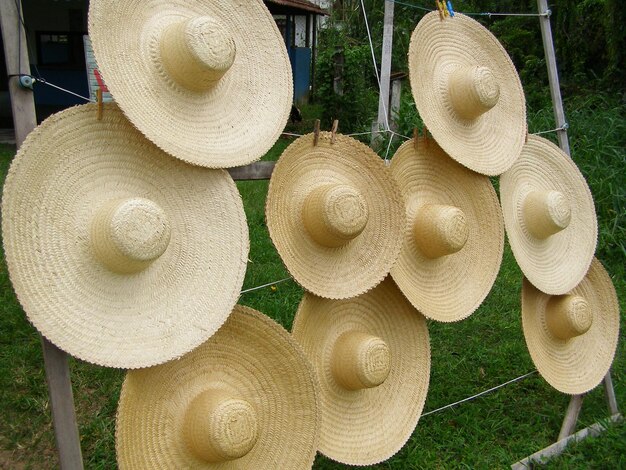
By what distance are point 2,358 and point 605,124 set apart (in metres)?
5.68

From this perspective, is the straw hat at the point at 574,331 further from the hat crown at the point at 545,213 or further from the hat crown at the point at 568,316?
the hat crown at the point at 545,213

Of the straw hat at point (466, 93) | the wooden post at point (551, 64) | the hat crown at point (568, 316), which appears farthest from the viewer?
the wooden post at point (551, 64)

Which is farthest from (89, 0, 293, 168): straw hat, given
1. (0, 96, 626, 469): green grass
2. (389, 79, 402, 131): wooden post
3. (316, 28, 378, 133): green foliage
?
(316, 28, 378, 133): green foliage

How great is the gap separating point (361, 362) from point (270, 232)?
581mm

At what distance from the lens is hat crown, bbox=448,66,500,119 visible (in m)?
2.60

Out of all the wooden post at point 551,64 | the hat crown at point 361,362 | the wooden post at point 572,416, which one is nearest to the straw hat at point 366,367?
the hat crown at point 361,362

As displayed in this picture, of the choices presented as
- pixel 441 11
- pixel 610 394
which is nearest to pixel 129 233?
pixel 441 11

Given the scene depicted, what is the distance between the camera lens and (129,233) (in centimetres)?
167

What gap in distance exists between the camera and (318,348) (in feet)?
7.90

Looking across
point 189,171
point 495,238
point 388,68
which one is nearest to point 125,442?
point 189,171

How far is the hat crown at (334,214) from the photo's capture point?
7.02 ft

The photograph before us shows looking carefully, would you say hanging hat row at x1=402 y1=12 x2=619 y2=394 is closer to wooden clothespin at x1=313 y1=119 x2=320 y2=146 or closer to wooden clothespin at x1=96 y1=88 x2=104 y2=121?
wooden clothespin at x1=313 y1=119 x2=320 y2=146

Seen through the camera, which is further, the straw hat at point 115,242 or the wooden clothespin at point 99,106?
the wooden clothespin at point 99,106

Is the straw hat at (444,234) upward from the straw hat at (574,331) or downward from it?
upward
